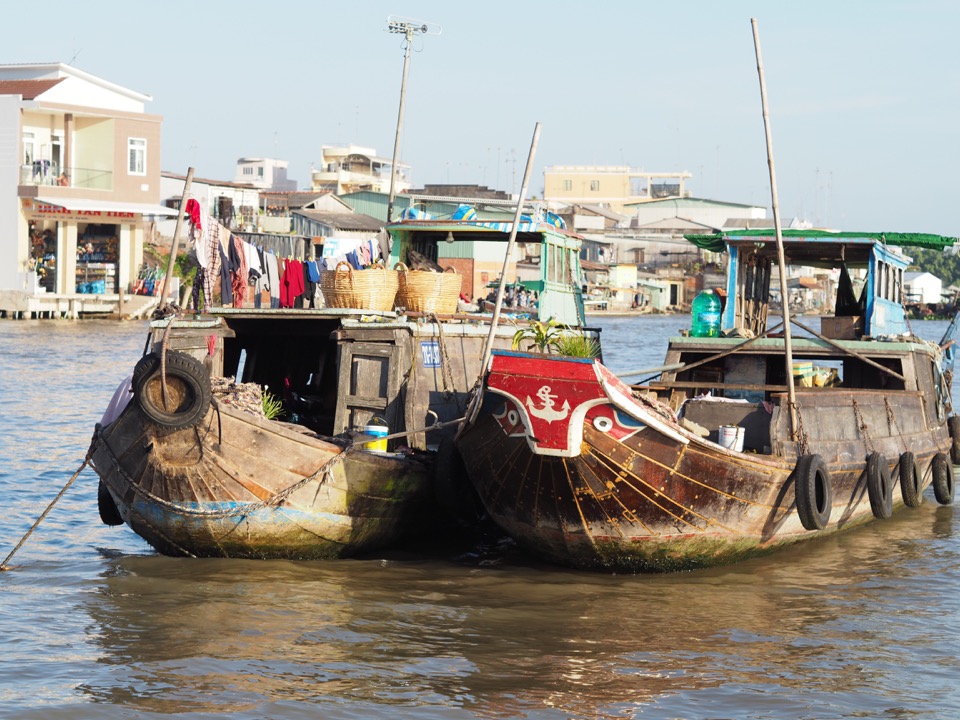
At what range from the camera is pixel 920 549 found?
11.0 metres

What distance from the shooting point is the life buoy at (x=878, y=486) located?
10008mm

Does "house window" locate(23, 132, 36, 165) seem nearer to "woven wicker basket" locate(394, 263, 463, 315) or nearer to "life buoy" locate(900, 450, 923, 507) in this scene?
"woven wicker basket" locate(394, 263, 463, 315)

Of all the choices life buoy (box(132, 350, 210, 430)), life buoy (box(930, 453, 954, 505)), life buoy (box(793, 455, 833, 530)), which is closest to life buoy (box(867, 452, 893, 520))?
life buoy (box(793, 455, 833, 530))

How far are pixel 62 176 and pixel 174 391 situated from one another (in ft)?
105

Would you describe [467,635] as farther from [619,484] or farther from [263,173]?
[263,173]

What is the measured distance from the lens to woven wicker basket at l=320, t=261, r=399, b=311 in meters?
10.3

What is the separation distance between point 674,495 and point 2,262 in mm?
32580

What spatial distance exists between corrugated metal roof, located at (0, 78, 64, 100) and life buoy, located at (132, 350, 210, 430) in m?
33.1

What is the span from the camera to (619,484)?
8.48m

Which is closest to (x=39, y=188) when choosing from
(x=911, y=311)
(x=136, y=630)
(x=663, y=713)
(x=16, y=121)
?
(x=16, y=121)

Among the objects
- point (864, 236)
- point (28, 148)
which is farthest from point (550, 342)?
point (28, 148)

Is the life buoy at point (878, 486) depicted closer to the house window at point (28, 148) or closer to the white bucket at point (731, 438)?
the white bucket at point (731, 438)

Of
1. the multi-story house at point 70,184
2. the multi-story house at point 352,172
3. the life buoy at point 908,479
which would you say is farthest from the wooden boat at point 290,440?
the multi-story house at point 352,172

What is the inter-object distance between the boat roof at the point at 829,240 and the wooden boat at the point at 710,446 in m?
0.03
